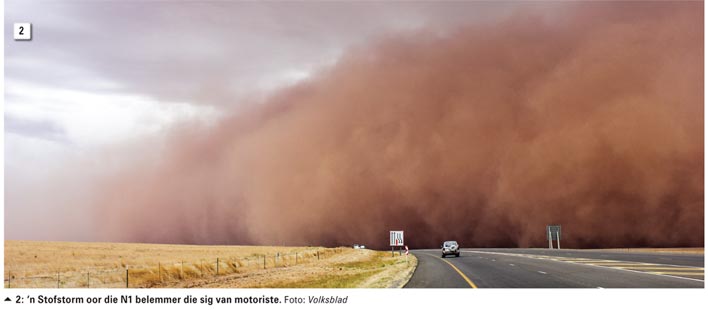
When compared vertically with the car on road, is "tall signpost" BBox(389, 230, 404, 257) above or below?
above

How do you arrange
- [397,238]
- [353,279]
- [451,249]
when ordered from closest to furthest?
[353,279] → [397,238] → [451,249]

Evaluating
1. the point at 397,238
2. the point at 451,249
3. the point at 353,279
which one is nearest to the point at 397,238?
the point at 397,238

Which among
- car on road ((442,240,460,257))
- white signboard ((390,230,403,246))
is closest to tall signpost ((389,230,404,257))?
white signboard ((390,230,403,246))

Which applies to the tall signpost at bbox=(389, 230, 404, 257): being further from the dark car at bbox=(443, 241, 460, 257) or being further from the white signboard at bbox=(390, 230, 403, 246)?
the dark car at bbox=(443, 241, 460, 257)

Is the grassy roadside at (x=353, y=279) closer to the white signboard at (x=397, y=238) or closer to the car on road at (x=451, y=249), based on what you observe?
the white signboard at (x=397, y=238)

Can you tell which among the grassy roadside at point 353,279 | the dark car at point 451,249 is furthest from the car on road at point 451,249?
the grassy roadside at point 353,279

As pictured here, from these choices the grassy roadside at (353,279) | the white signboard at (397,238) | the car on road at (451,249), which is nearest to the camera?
the grassy roadside at (353,279)

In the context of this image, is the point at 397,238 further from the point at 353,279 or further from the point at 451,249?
the point at 353,279
